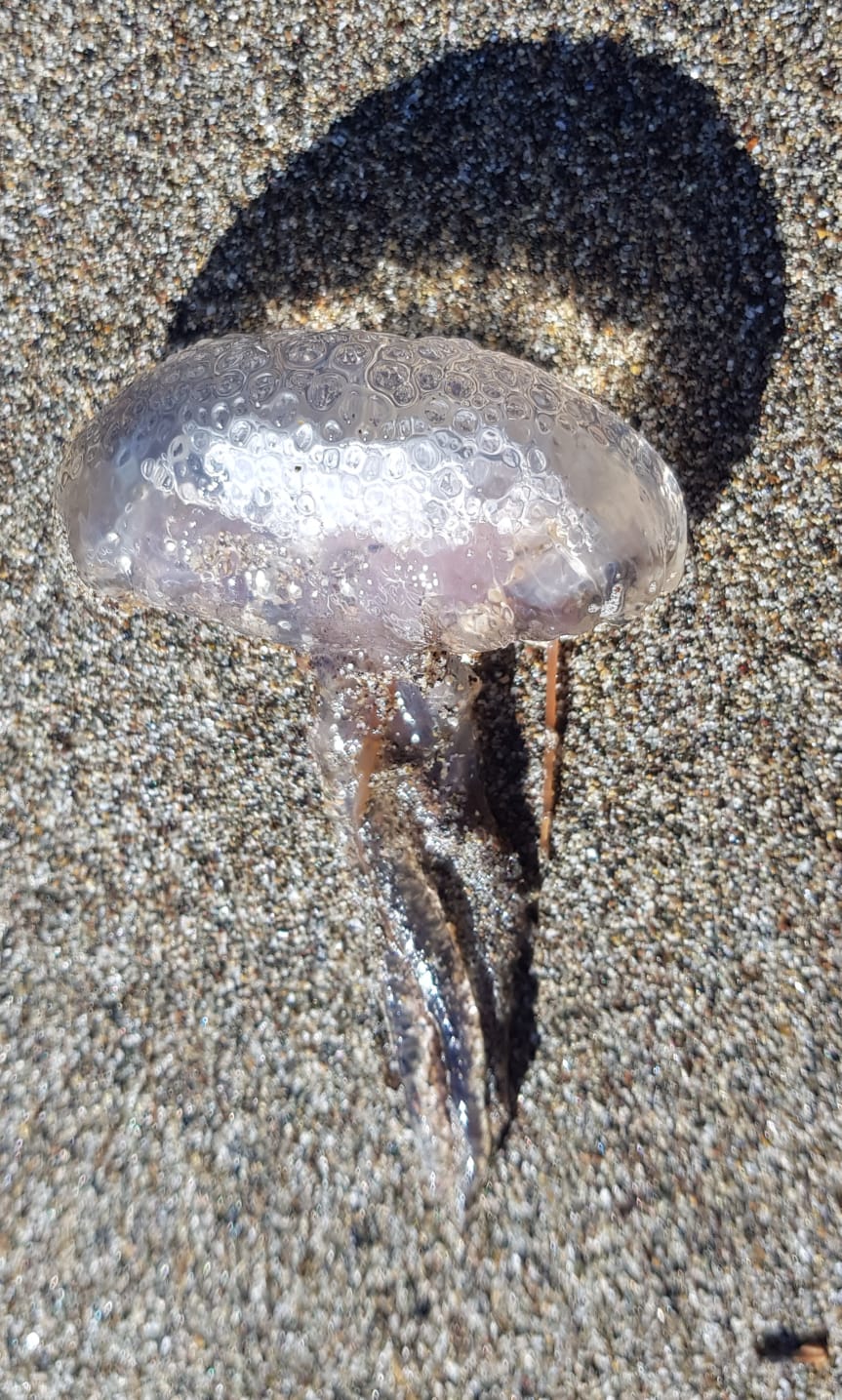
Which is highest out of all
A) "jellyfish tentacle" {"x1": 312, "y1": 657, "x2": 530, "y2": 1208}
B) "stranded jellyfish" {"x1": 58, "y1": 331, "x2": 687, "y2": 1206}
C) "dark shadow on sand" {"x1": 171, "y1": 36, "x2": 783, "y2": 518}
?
"dark shadow on sand" {"x1": 171, "y1": 36, "x2": 783, "y2": 518}

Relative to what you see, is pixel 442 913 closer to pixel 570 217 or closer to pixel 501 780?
pixel 501 780

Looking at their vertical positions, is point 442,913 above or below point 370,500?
below

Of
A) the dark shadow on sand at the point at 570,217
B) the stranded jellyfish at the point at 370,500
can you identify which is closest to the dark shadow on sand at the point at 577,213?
the dark shadow on sand at the point at 570,217

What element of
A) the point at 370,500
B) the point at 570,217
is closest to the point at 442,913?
the point at 370,500

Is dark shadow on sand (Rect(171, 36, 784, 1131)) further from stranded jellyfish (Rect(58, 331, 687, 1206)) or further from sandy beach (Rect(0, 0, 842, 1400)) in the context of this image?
stranded jellyfish (Rect(58, 331, 687, 1206))

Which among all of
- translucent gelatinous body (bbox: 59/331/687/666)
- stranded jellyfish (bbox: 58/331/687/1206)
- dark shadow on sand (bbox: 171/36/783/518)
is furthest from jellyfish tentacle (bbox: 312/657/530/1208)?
dark shadow on sand (bbox: 171/36/783/518)

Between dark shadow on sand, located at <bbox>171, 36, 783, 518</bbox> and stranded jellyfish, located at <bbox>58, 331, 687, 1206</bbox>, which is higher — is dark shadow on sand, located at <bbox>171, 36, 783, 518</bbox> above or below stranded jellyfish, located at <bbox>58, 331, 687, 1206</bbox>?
above

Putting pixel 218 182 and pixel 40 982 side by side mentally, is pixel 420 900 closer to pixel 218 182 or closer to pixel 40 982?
pixel 40 982

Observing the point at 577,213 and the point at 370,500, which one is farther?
the point at 577,213

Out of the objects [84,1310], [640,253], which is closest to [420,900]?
[84,1310]
